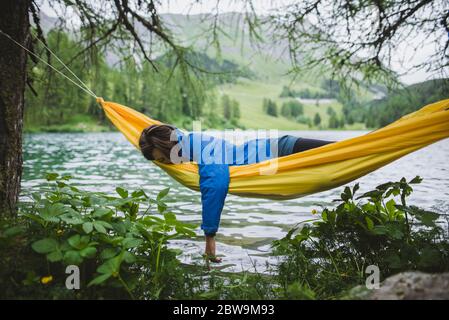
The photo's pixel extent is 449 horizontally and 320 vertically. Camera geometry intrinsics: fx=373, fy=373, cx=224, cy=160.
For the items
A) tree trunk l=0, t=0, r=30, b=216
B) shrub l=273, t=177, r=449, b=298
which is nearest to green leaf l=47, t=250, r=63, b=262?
tree trunk l=0, t=0, r=30, b=216

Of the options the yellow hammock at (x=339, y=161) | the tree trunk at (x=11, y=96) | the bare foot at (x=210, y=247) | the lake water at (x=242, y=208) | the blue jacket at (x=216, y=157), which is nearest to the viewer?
the tree trunk at (x=11, y=96)

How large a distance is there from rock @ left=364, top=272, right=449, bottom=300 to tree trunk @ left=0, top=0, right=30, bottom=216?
2578 millimetres

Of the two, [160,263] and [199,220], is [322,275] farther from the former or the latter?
[199,220]

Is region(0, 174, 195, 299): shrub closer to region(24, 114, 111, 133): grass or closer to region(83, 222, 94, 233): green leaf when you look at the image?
region(83, 222, 94, 233): green leaf

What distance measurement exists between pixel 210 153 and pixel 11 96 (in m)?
1.76

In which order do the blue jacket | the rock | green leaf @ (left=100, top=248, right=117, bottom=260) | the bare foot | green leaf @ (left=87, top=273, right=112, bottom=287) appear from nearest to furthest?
the rock
green leaf @ (left=87, top=273, right=112, bottom=287)
green leaf @ (left=100, top=248, right=117, bottom=260)
the blue jacket
the bare foot

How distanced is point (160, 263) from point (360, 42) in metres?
3.23

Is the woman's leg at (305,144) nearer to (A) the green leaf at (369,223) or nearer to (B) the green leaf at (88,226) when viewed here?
(A) the green leaf at (369,223)

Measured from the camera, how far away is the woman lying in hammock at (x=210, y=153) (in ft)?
11.2

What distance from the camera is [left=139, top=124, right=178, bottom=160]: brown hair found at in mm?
3812

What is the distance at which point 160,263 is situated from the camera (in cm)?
263

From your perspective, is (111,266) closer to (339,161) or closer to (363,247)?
(363,247)

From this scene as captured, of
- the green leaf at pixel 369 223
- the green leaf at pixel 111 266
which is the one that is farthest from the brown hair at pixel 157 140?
the green leaf at pixel 369 223
